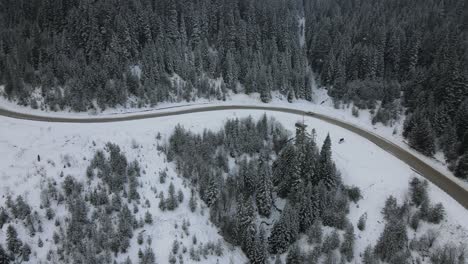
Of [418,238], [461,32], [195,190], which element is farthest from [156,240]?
[461,32]

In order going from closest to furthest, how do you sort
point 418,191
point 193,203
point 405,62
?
point 418,191, point 193,203, point 405,62

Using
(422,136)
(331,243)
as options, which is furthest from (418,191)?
(331,243)

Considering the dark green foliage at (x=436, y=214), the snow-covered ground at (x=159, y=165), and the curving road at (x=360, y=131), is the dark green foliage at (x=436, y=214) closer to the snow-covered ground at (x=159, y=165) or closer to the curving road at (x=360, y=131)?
the snow-covered ground at (x=159, y=165)

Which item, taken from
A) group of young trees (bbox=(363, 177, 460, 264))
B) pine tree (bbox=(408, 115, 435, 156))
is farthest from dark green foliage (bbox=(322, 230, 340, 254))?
pine tree (bbox=(408, 115, 435, 156))

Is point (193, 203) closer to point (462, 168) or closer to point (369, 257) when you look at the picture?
Result: point (369, 257)

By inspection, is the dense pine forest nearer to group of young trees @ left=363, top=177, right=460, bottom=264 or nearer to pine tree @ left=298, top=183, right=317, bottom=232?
group of young trees @ left=363, top=177, right=460, bottom=264

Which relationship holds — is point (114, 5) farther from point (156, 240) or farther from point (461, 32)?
point (461, 32)

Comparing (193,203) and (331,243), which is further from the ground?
(193,203)
